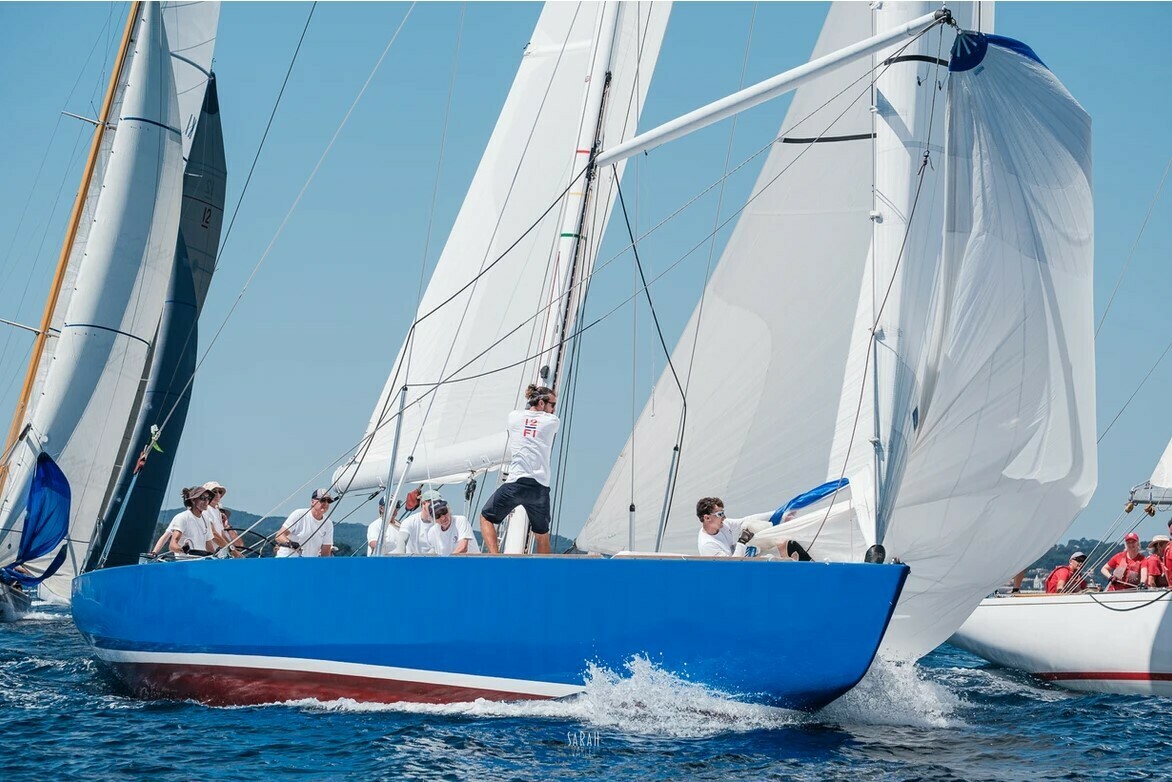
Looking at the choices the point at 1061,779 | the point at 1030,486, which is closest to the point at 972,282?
the point at 1030,486

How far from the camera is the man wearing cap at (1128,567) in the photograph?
13445mm

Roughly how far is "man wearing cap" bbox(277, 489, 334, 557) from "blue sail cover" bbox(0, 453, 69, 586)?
7343mm

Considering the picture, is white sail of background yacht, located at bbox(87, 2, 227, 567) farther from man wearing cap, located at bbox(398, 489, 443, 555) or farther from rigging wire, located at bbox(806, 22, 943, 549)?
rigging wire, located at bbox(806, 22, 943, 549)

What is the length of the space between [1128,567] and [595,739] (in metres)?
8.76

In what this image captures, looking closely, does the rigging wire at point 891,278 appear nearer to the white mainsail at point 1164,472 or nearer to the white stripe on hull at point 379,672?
the white stripe on hull at point 379,672

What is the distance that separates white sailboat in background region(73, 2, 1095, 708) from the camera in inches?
303

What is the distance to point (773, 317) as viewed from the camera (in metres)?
11.1

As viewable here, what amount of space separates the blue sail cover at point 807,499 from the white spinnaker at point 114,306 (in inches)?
438

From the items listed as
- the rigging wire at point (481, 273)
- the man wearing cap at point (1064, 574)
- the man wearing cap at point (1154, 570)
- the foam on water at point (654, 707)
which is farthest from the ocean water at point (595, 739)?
the man wearing cap at point (1064, 574)

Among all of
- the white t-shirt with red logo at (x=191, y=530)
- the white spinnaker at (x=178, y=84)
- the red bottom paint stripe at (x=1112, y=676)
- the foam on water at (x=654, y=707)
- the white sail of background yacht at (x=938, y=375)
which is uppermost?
the white spinnaker at (x=178, y=84)

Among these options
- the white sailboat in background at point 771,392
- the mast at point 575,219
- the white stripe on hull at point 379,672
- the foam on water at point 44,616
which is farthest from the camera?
the foam on water at point 44,616

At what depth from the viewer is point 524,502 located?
861 centimetres

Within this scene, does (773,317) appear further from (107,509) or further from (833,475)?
(107,509)

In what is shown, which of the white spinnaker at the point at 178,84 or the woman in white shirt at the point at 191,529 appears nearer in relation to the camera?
the woman in white shirt at the point at 191,529
